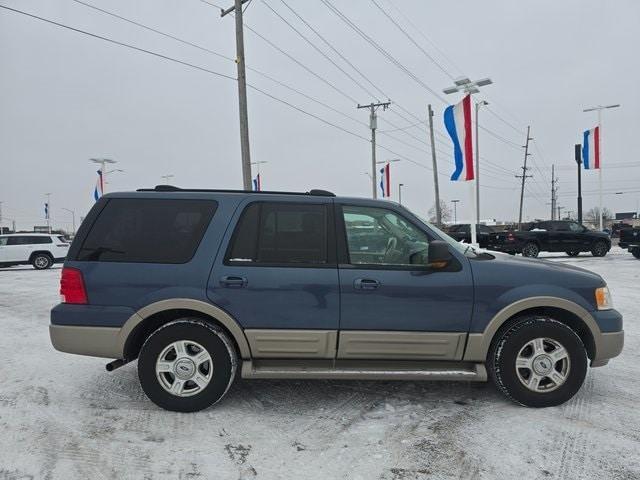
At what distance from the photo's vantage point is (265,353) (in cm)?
375

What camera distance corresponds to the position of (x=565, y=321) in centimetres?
394

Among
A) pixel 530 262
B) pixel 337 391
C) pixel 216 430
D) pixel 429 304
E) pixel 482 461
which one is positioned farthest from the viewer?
pixel 337 391

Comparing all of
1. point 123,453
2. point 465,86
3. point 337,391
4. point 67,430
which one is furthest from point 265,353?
point 465,86

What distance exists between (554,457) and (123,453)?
291 centimetres

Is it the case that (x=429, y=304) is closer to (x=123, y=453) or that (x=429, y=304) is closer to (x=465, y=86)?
(x=123, y=453)

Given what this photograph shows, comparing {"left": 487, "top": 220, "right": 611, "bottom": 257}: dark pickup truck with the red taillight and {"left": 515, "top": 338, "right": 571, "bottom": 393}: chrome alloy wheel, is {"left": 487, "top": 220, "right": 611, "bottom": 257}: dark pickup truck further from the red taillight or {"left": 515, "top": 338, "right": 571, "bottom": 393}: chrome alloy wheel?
the red taillight

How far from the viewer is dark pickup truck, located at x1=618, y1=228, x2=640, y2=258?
17656mm

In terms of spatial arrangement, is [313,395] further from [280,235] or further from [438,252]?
[438,252]

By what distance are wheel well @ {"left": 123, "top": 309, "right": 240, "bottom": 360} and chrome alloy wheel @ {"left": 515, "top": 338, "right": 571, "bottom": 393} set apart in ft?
A: 7.91

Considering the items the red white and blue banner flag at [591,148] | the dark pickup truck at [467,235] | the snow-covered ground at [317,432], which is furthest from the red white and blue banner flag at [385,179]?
the snow-covered ground at [317,432]

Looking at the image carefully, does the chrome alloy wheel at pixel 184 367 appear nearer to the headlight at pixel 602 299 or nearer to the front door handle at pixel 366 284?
the front door handle at pixel 366 284

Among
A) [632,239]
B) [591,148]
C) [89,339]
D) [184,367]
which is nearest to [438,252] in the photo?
[184,367]

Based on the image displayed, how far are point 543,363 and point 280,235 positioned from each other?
95.2 inches

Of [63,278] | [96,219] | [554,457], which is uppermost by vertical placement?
[96,219]
